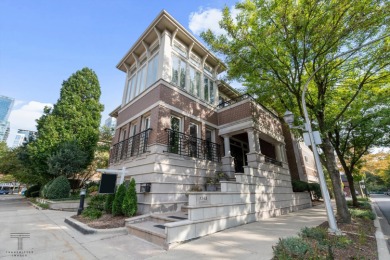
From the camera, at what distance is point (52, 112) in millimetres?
17578

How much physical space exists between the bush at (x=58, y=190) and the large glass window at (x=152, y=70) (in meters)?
10.5

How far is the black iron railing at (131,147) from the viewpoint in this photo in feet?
28.8

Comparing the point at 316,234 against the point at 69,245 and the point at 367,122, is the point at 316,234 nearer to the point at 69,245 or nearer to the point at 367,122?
the point at 69,245

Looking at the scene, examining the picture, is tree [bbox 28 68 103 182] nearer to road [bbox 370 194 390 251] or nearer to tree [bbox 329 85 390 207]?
tree [bbox 329 85 390 207]

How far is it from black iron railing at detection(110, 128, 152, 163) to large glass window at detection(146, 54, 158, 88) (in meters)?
3.06

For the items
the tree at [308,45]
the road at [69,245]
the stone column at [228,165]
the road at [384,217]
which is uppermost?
the tree at [308,45]

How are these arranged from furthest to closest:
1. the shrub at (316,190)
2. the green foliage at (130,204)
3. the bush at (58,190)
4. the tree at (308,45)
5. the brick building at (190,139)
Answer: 1. the shrub at (316,190)
2. the bush at (58,190)
3. the brick building at (190,139)
4. the green foliage at (130,204)
5. the tree at (308,45)

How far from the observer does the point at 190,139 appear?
9602mm

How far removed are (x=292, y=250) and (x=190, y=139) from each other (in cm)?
656

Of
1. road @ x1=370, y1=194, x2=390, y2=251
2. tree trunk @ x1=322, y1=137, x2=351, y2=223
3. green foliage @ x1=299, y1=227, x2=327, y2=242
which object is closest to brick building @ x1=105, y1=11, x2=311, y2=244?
green foliage @ x1=299, y1=227, x2=327, y2=242

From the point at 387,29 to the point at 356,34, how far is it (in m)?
1.10

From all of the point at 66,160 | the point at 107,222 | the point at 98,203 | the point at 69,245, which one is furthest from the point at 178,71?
the point at 66,160

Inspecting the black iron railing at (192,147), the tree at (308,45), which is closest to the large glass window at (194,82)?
the tree at (308,45)

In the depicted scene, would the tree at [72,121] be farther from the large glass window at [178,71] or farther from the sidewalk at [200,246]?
the sidewalk at [200,246]
